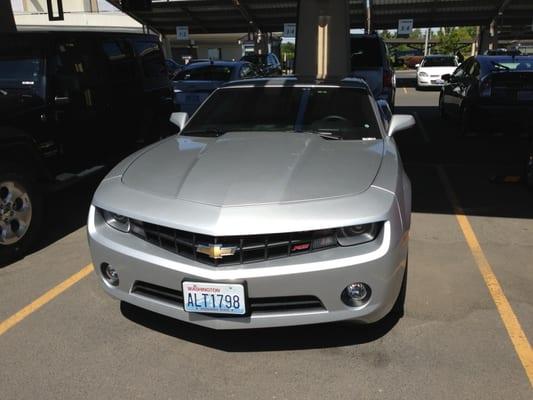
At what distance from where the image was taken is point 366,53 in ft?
41.2

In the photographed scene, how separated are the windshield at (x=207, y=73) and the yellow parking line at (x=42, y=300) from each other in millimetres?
8232

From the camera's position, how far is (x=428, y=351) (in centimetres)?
314

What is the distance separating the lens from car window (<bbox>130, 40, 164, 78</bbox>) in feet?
24.5

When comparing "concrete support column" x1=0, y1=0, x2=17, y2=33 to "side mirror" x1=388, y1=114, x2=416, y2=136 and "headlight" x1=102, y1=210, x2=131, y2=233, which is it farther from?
"side mirror" x1=388, y1=114, x2=416, y2=136

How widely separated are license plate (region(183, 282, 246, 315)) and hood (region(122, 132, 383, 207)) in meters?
0.45

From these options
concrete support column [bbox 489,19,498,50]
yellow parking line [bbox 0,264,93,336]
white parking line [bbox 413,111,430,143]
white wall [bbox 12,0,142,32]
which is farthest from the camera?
white wall [bbox 12,0,142,32]

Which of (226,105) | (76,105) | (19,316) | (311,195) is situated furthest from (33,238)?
(311,195)

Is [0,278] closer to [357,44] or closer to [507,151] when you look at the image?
[507,151]

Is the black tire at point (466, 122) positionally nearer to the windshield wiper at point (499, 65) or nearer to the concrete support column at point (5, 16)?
the windshield wiper at point (499, 65)

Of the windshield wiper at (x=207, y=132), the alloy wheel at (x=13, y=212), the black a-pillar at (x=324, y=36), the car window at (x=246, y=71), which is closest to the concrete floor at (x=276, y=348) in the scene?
the alloy wheel at (x=13, y=212)

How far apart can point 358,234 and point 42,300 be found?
7.97 ft

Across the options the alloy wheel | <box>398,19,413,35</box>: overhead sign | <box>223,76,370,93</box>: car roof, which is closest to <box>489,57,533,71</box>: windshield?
<box>223,76,370,93</box>: car roof

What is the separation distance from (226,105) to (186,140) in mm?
676

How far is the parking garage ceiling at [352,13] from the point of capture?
28.6 m
